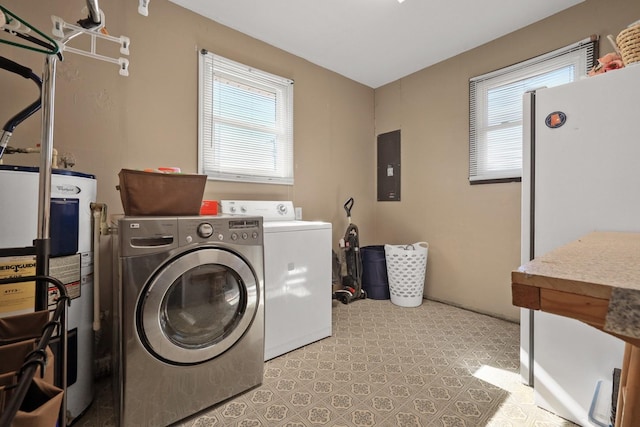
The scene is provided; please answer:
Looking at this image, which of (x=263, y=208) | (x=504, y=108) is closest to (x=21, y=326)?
(x=263, y=208)

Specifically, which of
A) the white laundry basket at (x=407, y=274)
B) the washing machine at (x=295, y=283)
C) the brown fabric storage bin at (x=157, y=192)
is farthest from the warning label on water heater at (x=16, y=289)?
the white laundry basket at (x=407, y=274)

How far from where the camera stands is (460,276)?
2900mm

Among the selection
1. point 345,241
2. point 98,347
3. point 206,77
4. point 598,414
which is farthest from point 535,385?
point 206,77

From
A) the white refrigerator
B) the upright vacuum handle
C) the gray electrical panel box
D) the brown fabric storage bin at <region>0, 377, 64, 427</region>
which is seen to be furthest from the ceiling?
the brown fabric storage bin at <region>0, 377, 64, 427</region>

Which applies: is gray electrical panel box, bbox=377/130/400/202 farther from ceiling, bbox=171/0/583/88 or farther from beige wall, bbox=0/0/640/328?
ceiling, bbox=171/0/583/88

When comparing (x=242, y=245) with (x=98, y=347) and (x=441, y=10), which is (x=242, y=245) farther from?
(x=441, y=10)

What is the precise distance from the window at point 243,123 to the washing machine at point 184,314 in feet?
3.50

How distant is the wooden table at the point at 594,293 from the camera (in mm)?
375

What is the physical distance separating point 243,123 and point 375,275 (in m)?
2.01

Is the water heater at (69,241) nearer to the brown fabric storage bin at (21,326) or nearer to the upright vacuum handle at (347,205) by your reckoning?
the brown fabric storage bin at (21,326)

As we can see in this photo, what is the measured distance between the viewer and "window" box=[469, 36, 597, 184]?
7.57 feet

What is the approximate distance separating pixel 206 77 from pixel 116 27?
606mm

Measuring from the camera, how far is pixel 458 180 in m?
2.89

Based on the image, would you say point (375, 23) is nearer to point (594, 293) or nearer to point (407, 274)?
point (407, 274)
